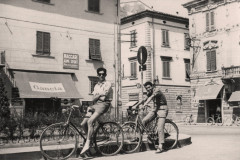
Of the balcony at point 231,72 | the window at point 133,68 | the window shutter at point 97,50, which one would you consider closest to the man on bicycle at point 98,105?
the window shutter at point 97,50

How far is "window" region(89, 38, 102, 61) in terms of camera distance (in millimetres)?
24062

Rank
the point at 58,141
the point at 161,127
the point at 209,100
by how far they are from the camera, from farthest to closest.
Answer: the point at 209,100, the point at 161,127, the point at 58,141

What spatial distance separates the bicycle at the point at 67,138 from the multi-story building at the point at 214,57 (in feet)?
73.5

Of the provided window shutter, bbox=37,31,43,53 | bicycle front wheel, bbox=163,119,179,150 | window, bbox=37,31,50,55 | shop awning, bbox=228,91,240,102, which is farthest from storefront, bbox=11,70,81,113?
shop awning, bbox=228,91,240,102

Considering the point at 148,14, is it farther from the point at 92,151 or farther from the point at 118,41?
the point at 92,151

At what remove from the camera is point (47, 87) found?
20.9 metres

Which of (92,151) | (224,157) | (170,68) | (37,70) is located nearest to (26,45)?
(37,70)

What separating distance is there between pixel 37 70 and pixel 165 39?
1807 cm

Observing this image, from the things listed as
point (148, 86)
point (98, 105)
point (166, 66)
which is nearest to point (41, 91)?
point (148, 86)

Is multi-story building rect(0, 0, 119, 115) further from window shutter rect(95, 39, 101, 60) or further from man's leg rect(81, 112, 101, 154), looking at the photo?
man's leg rect(81, 112, 101, 154)

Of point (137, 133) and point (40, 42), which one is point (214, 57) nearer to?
point (40, 42)

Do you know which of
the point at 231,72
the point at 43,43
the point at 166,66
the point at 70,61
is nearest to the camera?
the point at 43,43

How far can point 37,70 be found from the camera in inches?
847

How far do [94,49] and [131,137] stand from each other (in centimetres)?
1645
